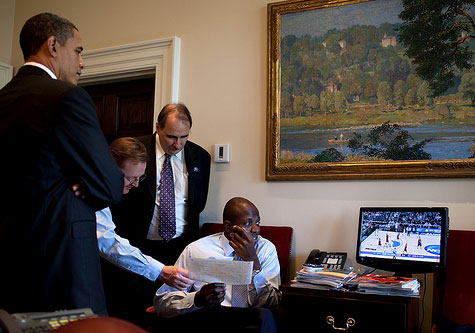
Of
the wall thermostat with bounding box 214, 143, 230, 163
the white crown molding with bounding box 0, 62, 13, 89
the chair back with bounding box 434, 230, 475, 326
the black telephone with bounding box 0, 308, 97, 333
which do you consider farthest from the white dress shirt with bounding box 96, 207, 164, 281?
the white crown molding with bounding box 0, 62, 13, 89

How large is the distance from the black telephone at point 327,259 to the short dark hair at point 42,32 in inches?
65.0

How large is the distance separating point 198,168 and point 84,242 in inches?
62.8

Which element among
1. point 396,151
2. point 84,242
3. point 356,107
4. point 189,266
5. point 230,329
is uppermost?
point 356,107

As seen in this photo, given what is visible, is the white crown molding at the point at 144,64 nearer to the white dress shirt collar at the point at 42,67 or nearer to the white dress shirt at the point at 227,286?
the white dress shirt at the point at 227,286

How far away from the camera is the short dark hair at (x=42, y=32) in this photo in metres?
1.79

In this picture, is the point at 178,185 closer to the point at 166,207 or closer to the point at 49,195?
the point at 166,207

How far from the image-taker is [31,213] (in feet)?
4.98

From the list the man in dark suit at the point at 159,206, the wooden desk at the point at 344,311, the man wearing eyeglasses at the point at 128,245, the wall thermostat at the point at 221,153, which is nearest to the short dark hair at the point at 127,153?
the man wearing eyeglasses at the point at 128,245

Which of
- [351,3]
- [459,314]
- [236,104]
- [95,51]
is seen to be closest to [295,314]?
[459,314]

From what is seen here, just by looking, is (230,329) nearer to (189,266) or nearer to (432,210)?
(189,266)

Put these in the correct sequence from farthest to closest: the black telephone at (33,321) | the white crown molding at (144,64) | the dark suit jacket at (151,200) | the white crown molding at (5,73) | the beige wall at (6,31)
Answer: the beige wall at (6,31) → the white crown molding at (5,73) → the white crown molding at (144,64) → the dark suit jacket at (151,200) → the black telephone at (33,321)

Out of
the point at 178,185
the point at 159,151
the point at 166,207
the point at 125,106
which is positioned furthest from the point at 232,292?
the point at 125,106

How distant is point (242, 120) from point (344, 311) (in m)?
1.53

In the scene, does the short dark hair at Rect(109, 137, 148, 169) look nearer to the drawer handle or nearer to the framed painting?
the drawer handle
